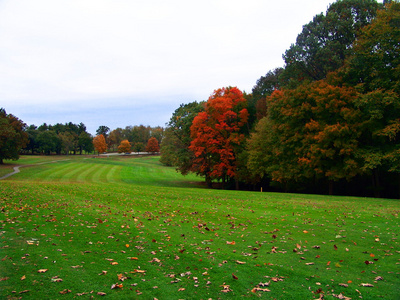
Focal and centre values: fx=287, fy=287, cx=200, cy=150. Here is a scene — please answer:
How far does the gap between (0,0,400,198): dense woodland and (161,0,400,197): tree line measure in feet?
0.29

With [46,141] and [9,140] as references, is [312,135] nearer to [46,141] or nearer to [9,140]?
[9,140]

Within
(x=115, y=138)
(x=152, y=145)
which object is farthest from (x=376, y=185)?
(x=115, y=138)

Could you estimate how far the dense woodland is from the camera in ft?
76.2

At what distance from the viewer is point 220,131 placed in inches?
1496

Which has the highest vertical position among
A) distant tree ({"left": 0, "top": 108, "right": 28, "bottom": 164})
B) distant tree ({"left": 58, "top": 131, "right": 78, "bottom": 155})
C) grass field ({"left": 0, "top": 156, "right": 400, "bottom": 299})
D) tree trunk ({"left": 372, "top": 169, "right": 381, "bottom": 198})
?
distant tree ({"left": 58, "top": 131, "right": 78, "bottom": 155})

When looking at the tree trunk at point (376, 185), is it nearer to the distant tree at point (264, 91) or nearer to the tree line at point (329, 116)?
the tree line at point (329, 116)

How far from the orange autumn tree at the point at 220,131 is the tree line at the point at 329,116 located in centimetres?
13

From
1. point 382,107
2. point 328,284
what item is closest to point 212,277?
point 328,284

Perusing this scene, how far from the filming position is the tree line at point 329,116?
23.2m

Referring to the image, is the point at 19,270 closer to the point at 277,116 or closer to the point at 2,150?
the point at 277,116

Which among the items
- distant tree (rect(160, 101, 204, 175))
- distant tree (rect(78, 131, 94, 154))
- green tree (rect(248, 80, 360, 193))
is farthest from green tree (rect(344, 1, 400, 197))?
distant tree (rect(78, 131, 94, 154))

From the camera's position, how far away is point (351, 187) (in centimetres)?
3153

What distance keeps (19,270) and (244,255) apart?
4.87 meters

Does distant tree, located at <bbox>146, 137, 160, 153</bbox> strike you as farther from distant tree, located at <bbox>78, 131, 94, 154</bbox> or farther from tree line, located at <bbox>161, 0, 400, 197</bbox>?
tree line, located at <bbox>161, 0, 400, 197</bbox>
